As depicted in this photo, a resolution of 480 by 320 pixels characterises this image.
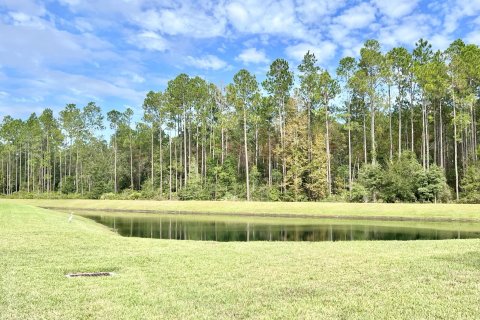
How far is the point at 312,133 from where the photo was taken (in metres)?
62.7

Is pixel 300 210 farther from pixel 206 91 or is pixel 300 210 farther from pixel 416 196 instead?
pixel 206 91

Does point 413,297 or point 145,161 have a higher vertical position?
point 145,161

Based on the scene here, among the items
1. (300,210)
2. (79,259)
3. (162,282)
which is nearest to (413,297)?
(162,282)

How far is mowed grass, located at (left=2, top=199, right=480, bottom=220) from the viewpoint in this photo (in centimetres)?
3362

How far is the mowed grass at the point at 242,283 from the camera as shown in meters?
6.26

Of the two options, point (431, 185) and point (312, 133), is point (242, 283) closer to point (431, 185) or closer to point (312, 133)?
point (431, 185)

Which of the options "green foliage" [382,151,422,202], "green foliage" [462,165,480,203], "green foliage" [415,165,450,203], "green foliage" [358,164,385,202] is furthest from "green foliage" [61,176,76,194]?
"green foliage" [462,165,480,203]

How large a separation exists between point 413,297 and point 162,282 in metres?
4.89

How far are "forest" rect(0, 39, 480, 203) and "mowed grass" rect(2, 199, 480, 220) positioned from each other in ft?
22.5

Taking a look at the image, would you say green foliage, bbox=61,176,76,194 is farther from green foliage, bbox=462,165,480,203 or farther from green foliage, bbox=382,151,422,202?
green foliage, bbox=462,165,480,203

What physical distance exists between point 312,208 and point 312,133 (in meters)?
24.7

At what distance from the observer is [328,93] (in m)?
56.7

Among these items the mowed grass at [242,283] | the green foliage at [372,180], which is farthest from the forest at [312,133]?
the mowed grass at [242,283]

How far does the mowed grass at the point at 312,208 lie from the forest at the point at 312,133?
22.5ft
